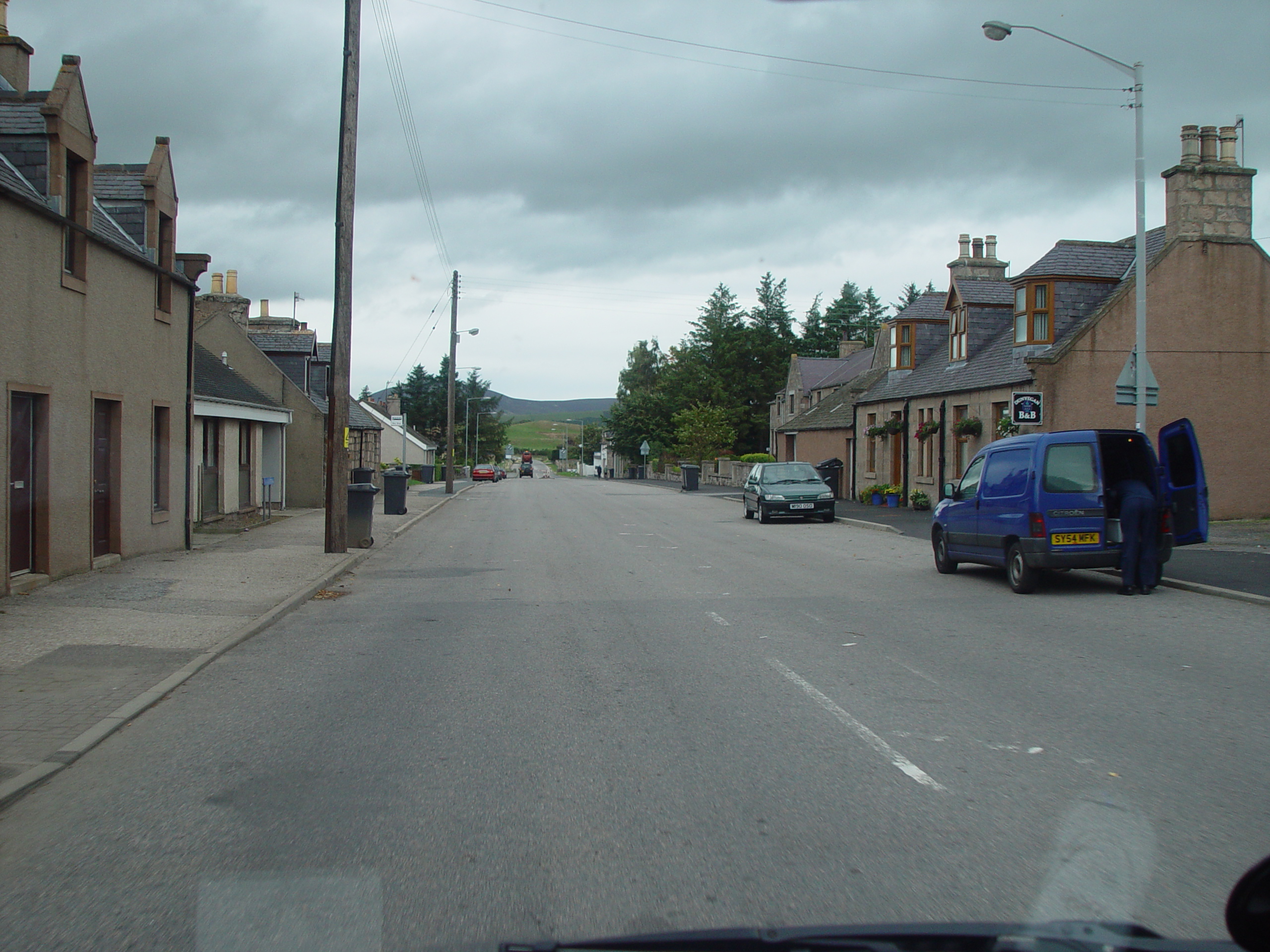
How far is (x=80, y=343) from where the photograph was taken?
43.8 feet

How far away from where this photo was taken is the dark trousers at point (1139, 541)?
12.1 meters

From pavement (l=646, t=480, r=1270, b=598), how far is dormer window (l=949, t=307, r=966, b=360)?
4758mm

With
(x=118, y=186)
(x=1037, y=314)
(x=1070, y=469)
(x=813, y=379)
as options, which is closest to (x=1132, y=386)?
(x=1070, y=469)

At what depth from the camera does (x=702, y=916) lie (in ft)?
11.8

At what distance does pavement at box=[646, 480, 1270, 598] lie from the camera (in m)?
12.9

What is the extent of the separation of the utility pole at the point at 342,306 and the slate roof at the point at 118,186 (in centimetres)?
309

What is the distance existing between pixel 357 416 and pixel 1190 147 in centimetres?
2711

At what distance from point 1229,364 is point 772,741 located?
22768 millimetres

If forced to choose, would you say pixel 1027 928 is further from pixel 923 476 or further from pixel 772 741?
pixel 923 476

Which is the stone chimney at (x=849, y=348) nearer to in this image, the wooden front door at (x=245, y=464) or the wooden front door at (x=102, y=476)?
the wooden front door at (x=245, y=464)

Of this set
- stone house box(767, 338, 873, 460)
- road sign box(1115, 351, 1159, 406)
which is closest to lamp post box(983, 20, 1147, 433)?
road sign box(1115, 351, 1159, 406)

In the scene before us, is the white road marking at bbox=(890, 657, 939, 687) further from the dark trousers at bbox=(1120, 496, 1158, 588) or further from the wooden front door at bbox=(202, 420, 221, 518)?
the wooden front door at bbox=(202, 420, 221, 518)

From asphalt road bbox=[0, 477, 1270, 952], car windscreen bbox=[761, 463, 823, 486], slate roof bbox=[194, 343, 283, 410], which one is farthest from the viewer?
car windscreen bbox=[761, 463, 823, 486]

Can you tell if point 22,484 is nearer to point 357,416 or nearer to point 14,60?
point 14,60
